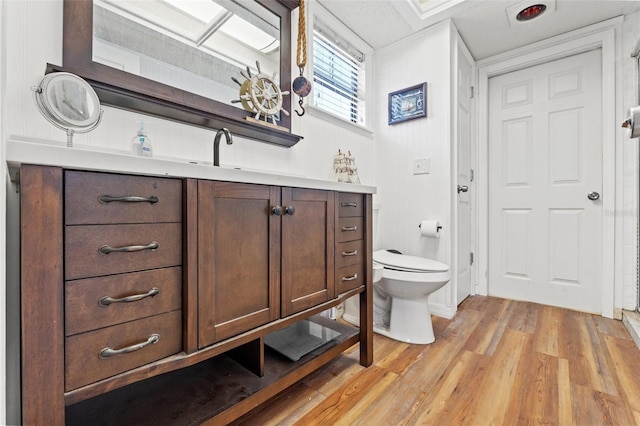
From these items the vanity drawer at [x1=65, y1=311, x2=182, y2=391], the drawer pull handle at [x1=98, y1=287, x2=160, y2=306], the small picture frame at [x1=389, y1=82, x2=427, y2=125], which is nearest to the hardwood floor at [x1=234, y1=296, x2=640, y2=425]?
the vanity drawer at [x1=65, y1=311, x2=182, y2=391]

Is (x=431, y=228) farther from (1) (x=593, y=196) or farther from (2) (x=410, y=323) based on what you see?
(1) (x=593, y=196)

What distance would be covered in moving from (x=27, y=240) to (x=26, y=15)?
0.85m

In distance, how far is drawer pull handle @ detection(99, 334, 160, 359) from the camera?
66 cm

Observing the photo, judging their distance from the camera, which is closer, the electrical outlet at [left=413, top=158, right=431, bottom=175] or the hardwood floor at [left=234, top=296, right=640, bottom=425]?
the hardwood floor at [left=234, top=296, right=640, bottom=425]

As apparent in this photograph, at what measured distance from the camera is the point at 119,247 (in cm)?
68

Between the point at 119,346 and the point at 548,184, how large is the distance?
2.92 meters

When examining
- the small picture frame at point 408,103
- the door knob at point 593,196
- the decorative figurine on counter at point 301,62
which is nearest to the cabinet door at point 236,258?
the decorative figurine on counter at point 301,62

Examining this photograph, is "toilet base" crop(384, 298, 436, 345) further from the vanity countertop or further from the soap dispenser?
the soap dispenser

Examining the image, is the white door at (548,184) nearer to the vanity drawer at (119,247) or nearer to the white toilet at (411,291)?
the white toilet at (411,291)

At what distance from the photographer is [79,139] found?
101 centimetres

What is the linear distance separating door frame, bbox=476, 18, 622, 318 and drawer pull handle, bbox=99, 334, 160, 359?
268 centimetres

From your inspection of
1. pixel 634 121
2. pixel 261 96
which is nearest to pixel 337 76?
pixel 261 96

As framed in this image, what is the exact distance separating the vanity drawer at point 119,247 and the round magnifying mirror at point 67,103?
359mm

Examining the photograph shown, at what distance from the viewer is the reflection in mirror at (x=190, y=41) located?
3.54 feet
